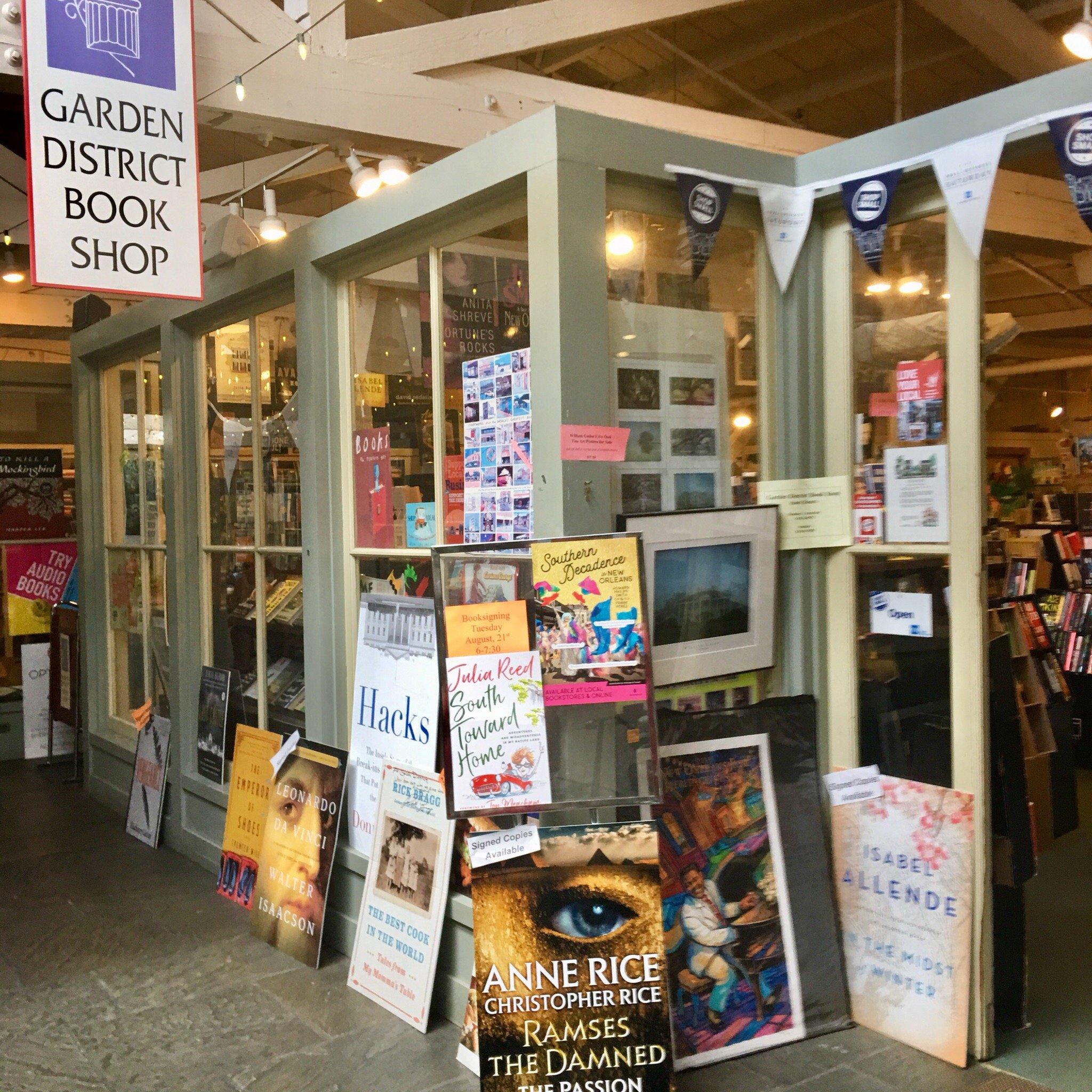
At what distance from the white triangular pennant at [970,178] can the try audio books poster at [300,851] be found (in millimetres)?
2369

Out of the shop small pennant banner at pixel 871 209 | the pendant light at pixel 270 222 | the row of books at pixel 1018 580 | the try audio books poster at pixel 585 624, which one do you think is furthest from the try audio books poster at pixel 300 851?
the row of books at pixel 1018 580

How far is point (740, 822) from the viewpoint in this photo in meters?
2.86

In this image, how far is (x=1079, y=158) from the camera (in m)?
2.37

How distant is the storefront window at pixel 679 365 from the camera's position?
279cm

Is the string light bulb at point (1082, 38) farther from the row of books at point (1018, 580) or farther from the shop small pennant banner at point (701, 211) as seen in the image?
the row of books at point (1018, 580)

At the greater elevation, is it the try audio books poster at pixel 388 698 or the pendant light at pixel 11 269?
the pendant light at pixel 11 269

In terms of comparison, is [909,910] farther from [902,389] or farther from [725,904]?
[902,389]

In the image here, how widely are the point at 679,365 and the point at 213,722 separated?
2.66 m

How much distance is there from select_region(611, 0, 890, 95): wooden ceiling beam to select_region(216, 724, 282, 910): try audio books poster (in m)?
4.70

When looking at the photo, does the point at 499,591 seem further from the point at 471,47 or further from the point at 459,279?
the point at 471,47

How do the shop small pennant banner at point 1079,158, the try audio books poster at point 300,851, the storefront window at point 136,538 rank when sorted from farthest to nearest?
1. the storefront window at point 136,538
2. the try audio books poster at point 300,851
3. the shop small pennant banner at point 1079,158

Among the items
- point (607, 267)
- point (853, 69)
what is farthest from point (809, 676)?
point (853, 69)

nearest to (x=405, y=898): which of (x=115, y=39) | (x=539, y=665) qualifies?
(x=539, y=665)

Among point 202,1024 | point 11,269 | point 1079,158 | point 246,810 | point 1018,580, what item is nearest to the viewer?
point 1079,158
